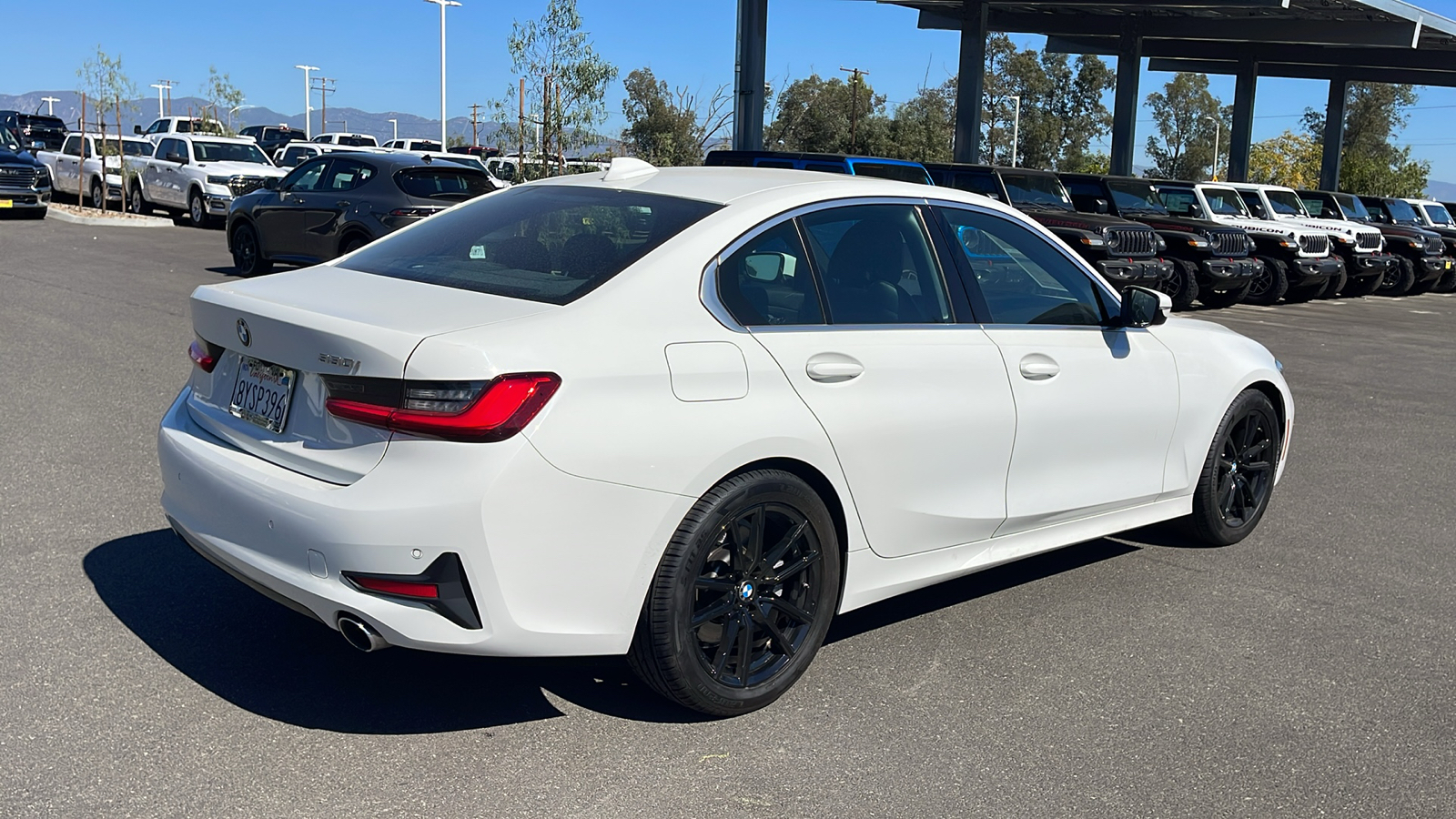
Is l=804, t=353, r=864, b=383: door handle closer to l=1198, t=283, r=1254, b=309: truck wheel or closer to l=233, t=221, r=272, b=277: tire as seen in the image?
l=233, t=221, r=272, b=277: tire

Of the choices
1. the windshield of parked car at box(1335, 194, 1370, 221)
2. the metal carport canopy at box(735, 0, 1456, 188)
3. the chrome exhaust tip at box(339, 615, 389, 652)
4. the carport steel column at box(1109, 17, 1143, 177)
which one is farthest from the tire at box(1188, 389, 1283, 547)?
the carport steel column at box(1109, 17, 1143, 177)

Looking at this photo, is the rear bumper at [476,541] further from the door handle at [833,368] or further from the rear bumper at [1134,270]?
the rear bumper at [1134,270]

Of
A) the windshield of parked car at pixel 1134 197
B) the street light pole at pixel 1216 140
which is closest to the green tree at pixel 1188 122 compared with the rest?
the street light pole at pixel 1216 140

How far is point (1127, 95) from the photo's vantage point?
3612 cm

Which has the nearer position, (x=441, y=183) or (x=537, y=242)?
(x=537, y=242)

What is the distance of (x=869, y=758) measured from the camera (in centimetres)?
370

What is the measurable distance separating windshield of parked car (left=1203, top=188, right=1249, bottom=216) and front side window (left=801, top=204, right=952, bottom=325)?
17.9 m

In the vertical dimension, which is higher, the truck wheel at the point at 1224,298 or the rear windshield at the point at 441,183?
the rear windshield at the point at 441,183

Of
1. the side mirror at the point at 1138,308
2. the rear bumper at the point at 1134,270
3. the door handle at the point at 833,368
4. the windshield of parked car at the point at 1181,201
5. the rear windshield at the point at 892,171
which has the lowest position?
the rear bumper at the point at 1134,270

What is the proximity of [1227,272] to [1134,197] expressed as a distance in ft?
6.24

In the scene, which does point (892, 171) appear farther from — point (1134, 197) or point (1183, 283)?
point (1134, 197)

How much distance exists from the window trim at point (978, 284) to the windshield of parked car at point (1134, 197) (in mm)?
14781

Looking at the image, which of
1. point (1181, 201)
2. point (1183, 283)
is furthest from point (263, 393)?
point (1181, 201)

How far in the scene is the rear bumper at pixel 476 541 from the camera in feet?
11.0
